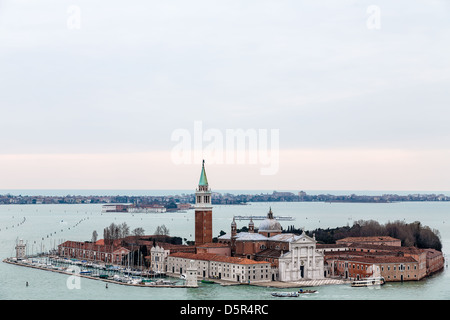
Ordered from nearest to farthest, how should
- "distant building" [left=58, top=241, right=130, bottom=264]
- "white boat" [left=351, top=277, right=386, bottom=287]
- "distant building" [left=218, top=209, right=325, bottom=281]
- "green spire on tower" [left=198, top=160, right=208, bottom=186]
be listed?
"white boat" [left=351, top=277, right=386, bottom=287]
"distant building" [left=218, top=209, right=325, bottom=281]
"green spire on tower" [left=198, top=160, right=208, bottom=186]
"distant building" [left=58, top=241, right=130, bottom=264]

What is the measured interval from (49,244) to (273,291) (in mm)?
21303

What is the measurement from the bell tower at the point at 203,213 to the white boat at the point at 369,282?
6478mm

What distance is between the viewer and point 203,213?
2739 cm

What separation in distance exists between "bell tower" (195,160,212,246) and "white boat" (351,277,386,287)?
6.48 meters

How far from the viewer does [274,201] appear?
5423 inches

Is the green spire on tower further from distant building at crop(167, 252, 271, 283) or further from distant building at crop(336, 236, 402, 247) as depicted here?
distant building at crop(336, 236, 402, 247)

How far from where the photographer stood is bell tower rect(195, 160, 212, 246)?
89.8 ft

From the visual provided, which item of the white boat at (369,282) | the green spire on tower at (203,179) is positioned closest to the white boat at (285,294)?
the white boat at (369,282)

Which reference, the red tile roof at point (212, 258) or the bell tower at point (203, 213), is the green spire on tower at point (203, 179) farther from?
the red tile roof at point (212, 258)

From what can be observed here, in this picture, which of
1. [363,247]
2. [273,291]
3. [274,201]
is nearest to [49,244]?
[363,247]

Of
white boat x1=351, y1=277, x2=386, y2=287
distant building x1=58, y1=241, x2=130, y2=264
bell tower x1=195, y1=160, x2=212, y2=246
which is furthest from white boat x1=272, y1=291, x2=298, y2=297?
distant building x1=58, y1=241, x2=130, y2=264

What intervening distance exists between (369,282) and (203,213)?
23.6 ft

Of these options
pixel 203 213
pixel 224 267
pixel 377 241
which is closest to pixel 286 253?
pixel 224 267
